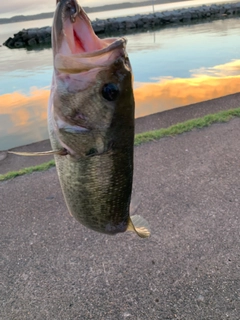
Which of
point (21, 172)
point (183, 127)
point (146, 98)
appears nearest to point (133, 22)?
point (146, 98)

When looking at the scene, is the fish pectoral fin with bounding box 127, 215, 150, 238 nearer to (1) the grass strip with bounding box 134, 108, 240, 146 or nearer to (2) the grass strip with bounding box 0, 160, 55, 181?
(2) the grass strip with bounding box 0, 160, 55, 181

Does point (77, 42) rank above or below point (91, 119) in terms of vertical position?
above

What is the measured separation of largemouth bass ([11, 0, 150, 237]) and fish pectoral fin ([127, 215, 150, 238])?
3cm

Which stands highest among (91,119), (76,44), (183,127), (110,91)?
(76,44)

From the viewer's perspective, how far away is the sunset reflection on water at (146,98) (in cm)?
930

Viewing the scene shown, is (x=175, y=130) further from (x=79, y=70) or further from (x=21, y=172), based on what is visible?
(x=79, y=70)

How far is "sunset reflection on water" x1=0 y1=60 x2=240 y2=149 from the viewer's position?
30.5ft

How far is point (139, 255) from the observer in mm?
3719

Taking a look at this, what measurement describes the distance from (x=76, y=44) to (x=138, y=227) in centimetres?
104

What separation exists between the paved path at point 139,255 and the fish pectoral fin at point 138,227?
1523 millimetres

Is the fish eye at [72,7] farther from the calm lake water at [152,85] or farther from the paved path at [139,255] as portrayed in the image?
the calm lake water at [152,85]

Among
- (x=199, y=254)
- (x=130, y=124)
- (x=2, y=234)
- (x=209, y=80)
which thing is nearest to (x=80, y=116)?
(x=130, y=124)

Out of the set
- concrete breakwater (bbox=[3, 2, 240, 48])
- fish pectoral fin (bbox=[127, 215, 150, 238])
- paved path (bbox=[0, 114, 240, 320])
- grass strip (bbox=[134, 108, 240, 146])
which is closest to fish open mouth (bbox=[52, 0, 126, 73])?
fish pectoral fin (bbox=[127, 215, 150, 238])

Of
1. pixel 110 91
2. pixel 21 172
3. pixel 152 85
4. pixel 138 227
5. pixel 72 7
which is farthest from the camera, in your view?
pixel 152 85
